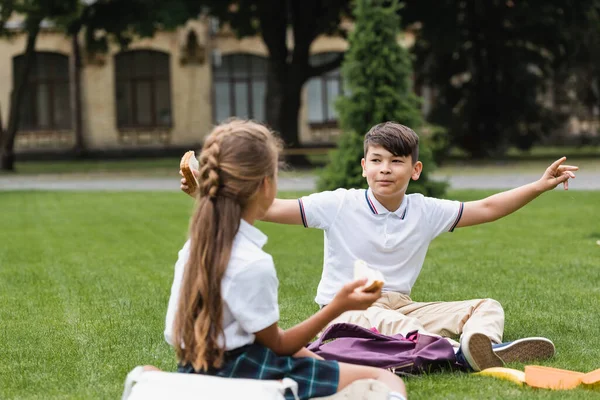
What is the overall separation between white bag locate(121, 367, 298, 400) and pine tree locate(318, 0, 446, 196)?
423 inches

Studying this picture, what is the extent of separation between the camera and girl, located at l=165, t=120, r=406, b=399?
3.50 m

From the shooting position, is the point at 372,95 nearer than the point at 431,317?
No

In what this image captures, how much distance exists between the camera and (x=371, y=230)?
5.32 m

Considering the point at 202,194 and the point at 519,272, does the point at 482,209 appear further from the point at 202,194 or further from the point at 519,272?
the point at 519,272

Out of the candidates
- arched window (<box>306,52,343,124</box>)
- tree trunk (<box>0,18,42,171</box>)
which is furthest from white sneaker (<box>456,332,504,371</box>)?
arched window (<box>306,52,343,124</box>)

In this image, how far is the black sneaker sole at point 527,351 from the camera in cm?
504

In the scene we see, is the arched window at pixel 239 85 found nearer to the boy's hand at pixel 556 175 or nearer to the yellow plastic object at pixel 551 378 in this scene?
the boy's hand at pixel 556 175

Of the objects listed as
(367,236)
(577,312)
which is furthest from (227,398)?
(577,312)

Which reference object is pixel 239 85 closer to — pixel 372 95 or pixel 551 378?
pixel 372 95

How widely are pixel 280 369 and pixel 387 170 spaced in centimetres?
177

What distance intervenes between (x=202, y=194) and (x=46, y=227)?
35.2 ft

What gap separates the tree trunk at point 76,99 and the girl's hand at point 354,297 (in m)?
36.4

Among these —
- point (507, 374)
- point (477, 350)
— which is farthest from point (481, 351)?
point (507, 374)

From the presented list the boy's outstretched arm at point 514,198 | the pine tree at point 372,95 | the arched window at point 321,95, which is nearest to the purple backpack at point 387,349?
the boy's outstretched arm at point 514,198
